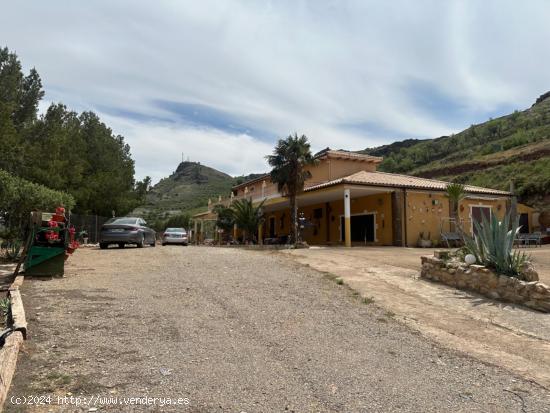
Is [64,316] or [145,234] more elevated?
[145,234]

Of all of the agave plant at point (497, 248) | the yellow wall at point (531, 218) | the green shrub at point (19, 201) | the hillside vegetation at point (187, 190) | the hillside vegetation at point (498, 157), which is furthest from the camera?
the hillside vegetation at point (187, 190)

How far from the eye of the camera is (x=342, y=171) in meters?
29.7

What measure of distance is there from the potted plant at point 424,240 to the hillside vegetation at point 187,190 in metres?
46.2

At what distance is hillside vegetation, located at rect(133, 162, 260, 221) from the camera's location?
2958 inches

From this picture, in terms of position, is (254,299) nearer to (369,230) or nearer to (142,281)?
(142,281)

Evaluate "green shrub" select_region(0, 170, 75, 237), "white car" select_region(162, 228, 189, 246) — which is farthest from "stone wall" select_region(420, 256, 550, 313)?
"white car" select_region(162, 228, 189, 246)

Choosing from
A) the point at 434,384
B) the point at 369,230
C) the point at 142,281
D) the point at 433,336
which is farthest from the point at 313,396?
the point at 369,230

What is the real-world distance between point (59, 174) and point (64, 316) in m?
17.5

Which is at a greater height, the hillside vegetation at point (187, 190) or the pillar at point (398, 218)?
the hillside vegetation at point (187, 190)

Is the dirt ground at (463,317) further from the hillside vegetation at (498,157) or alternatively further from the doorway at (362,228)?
the hillside vegetation at (498,157)

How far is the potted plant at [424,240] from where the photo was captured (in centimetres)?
2411

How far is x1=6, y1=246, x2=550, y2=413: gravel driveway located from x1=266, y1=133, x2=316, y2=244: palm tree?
14328 millimetres

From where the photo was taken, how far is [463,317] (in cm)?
851

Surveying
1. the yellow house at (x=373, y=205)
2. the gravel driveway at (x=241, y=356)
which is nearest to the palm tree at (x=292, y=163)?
the yellow house at (x=373, y=205)
